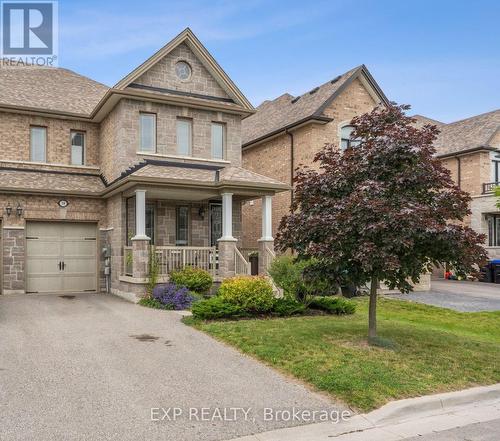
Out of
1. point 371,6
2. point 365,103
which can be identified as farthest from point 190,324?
point 365,103

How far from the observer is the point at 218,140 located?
17859mm

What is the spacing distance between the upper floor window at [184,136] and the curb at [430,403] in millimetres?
12664

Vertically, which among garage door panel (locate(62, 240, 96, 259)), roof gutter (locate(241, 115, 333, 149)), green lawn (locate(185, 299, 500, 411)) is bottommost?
green lawn (locate(185, 299, 500, 411))

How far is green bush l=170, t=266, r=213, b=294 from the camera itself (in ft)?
46.0

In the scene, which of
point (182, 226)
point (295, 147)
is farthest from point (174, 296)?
point (295, 147)

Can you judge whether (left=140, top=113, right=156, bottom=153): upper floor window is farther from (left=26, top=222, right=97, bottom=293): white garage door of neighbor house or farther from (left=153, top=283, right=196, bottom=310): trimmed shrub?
(left=153, top=283, right=196, bottom=310): trimmed shrub

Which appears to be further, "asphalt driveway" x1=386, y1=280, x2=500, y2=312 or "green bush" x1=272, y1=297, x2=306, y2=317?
"asphalt driveway" x1=386, y1=280, x2=500, y2=312

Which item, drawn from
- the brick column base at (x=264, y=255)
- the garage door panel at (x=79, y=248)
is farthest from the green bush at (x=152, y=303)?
the garage door panel at (x=79, y=248)

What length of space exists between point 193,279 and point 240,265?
6.03ft

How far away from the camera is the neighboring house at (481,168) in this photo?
27.6 meters

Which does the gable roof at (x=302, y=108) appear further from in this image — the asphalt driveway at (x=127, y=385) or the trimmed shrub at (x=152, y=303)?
the asphalt driveway at (x=127, y=385)

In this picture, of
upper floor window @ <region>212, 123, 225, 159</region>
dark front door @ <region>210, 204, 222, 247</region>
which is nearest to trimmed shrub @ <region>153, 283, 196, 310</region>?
dark front door @ <region>210, 204, 222, 247</region>

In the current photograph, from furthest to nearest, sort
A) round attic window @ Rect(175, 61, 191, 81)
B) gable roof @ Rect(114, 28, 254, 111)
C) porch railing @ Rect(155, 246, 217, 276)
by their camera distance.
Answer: round attic window @ Rect(175, 61, 191, 81) < gable roof @ Rect(114, 28, 254, 111) < porch railing @ Rect(155, 246, 217, 276)

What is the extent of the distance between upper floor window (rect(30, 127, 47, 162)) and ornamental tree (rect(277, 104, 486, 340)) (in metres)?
11.6
